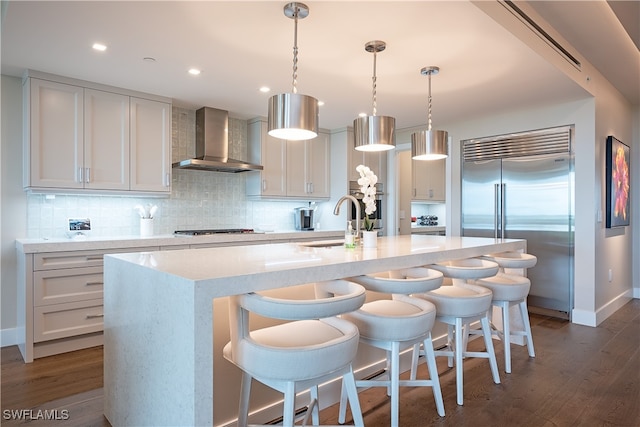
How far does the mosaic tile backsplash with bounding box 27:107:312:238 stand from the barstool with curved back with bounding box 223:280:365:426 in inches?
112

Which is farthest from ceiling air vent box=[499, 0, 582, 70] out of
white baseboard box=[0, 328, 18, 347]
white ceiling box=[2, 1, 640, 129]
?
white baseboard box=[0, 328, 18, 347]

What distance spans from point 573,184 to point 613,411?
2.49m

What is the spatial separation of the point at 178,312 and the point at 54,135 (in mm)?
2730

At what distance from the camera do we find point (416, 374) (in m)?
2.63

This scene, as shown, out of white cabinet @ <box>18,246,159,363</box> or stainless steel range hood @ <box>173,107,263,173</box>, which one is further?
stainless steel range hood @ <box>173,107,263,173</box>

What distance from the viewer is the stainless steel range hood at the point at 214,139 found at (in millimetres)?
4277

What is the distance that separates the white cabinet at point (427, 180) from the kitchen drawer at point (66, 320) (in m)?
4.75

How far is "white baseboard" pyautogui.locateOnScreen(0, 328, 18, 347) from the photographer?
10.7ft

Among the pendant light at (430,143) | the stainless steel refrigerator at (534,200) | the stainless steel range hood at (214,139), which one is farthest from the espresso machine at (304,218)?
the pendant light at (430,143)

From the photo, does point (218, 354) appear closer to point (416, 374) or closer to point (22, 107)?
point (416, 374)

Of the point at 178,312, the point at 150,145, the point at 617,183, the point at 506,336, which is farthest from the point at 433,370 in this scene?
the point at 617,183

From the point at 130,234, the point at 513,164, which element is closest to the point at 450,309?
the point at 513,164

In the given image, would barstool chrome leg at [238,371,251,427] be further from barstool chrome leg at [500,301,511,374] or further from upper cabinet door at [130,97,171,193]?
upper cabinet door at [130,97,171,193]

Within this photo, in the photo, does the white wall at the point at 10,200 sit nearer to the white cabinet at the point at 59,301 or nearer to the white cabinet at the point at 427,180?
the white cabinet at the point at 59,301
